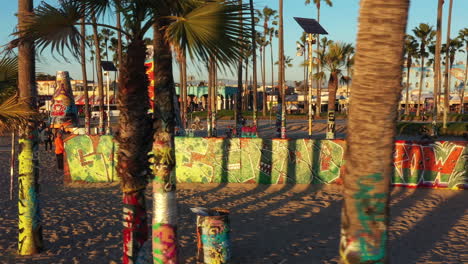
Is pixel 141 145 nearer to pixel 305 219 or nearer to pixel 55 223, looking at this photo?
pixel 55 223

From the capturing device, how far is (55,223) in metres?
10.2

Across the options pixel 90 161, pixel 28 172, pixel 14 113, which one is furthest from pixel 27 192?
pixel 90 161

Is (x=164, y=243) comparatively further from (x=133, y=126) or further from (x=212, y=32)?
(x=212, y=32)

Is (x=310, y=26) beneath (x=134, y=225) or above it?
above

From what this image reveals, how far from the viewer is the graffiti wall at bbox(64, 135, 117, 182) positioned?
52.0 ft

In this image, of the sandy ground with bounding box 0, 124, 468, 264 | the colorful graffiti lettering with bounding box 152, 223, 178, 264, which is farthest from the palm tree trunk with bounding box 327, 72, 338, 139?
the colorful graffiti lettering with bounding box 152, 223, 178, 264

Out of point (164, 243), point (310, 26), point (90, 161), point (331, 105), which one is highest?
point (310, 26)

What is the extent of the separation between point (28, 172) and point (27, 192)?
1.22ft

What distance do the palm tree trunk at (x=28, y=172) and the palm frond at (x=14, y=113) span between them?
25 centimetres

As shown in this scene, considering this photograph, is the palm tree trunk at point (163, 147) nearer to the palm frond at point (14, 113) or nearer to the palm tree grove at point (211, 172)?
the palm tree grove at point (211, 172)

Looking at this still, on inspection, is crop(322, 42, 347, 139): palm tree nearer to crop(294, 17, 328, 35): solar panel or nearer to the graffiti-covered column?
crop(294, 17, 328, 35): solar panel

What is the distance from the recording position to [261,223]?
1063 cm

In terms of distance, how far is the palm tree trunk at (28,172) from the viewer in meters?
7.92

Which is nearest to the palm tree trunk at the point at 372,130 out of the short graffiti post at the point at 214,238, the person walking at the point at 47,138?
the short graffiti post at the point at 214,238
